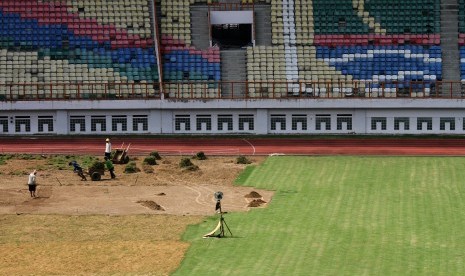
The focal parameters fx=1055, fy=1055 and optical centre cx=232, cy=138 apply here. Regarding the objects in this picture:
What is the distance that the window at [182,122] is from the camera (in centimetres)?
7962

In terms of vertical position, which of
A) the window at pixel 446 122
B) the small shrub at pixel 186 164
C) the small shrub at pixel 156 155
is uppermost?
the window at pixel 446 122

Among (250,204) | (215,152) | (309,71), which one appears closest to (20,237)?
(250,204)

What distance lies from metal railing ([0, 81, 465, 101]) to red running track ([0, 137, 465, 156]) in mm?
3966

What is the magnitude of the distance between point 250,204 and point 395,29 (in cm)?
3610

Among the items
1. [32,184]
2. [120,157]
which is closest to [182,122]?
[120,157]

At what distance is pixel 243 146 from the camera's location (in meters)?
74.0

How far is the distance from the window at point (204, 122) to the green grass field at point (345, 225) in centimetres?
1553

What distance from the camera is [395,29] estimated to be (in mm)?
83812

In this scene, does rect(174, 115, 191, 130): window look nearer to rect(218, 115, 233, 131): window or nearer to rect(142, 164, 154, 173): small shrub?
rect(218, 115, 233, 131): window

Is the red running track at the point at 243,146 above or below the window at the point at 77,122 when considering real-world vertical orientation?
below

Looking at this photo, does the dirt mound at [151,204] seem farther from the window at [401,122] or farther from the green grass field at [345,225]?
the window at [401,122]

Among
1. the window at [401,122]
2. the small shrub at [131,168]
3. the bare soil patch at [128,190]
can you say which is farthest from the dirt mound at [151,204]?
the window at [401,122]

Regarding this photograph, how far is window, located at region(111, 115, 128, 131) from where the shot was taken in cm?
7962

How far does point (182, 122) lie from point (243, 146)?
7.54 meters
